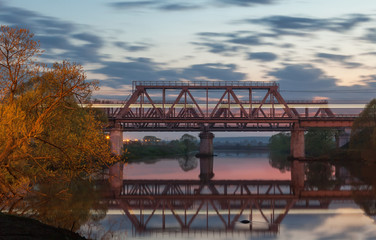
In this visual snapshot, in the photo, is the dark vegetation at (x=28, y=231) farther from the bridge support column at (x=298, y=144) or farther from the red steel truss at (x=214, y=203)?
the bridge support column at (x=298, y=144)

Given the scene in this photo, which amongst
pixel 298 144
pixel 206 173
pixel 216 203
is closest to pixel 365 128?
pixel 298 144

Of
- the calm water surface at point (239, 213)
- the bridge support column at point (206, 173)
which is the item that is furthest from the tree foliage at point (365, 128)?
the calm water surface at point (239, 213)

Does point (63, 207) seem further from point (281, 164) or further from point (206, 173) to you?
point (281, 164)

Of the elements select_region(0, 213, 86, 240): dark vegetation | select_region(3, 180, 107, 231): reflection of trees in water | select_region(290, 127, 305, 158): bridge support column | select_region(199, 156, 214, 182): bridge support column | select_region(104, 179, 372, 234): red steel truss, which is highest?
select_region(290, 127, 305, 158): bridge support column

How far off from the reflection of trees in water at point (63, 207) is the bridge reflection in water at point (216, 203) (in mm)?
1824

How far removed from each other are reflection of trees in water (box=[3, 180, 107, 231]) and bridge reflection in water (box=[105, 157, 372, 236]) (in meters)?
1.82

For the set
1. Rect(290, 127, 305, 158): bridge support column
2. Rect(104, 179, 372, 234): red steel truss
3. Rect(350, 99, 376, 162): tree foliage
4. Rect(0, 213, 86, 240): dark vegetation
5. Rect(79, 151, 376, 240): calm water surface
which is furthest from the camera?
Rect(290, 127, 305, 158): bridge support column

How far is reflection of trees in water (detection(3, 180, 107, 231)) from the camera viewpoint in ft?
84.4

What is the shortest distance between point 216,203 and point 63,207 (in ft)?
38.0

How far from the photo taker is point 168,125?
118938 millimetres

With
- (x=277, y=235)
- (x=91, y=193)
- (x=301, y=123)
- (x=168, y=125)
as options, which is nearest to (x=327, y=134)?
(x=301, y=123)

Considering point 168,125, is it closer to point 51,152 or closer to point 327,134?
point 327,134

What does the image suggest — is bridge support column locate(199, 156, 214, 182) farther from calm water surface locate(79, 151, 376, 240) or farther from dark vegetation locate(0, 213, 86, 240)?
dark vegetation locate(0, 213, 86, 240)

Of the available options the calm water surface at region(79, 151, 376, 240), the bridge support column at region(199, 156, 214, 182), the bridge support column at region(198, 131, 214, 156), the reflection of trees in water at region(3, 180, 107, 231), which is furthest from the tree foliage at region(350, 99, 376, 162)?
the reflection of trees in water at region(3, 180, 107, 231)
